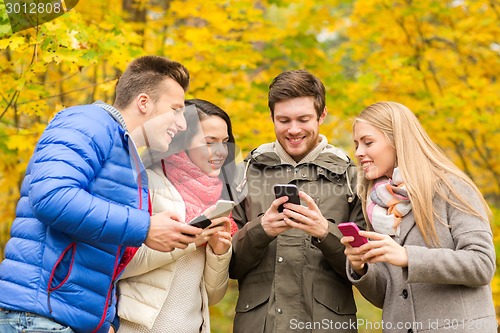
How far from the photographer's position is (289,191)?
2.76 m

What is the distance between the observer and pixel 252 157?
131 inches

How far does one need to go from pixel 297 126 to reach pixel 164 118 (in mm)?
779

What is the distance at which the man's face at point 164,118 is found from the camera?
2.81 meters

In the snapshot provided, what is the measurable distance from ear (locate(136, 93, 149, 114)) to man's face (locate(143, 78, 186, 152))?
0.04 feet

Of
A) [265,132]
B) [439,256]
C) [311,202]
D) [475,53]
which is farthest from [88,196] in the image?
[475,53]

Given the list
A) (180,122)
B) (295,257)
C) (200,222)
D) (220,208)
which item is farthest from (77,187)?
(295,257)

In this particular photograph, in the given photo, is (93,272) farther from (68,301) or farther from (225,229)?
(225,229)

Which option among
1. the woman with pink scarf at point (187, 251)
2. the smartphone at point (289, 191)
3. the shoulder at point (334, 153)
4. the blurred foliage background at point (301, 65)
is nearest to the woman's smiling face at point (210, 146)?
the woman with pink scarf at point (187, 251)

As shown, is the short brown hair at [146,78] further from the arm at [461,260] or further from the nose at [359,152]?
the arm at [461,260]

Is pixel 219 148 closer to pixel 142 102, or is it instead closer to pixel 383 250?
pixel 142 102

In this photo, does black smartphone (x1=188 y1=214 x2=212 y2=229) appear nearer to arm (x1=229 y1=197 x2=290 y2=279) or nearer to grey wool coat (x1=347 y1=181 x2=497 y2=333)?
arm (x1=229 y1=197 x2=290 y2=279)

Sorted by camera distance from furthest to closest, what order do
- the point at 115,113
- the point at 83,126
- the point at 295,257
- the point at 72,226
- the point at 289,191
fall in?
the point at 295,257, the point at 289,191, the point at 115,113, the point at 83,126, the point at 72,226

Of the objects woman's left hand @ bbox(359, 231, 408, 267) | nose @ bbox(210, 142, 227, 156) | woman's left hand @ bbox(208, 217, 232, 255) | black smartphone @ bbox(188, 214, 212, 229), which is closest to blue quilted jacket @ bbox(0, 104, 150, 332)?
black smartphone @ bbox(188, 214, 212, 229)

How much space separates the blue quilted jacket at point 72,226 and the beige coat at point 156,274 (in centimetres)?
27
